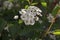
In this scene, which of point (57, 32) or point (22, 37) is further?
point (22, 37)

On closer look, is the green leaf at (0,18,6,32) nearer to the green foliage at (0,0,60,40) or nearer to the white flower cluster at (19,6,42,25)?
the green foliage at (0,0,60,40)

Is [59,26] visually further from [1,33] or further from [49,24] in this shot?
[1,33]

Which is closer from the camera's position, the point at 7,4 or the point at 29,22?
the point at 29,22

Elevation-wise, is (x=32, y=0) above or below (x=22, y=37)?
above

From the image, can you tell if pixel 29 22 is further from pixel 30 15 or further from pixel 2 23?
pixel 2 23

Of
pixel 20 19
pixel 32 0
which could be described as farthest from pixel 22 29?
pixel 32 0

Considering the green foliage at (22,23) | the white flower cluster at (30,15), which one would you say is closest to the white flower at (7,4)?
the green foliage at (22,23)

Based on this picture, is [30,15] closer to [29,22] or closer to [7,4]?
[29,22]

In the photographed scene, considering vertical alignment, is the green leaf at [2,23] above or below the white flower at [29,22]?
below

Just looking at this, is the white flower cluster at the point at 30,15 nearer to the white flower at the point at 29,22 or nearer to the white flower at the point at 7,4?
the white flower at the point at 29,22

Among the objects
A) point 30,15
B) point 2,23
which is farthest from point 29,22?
point 2,23

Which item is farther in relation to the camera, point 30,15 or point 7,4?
point 7,4
